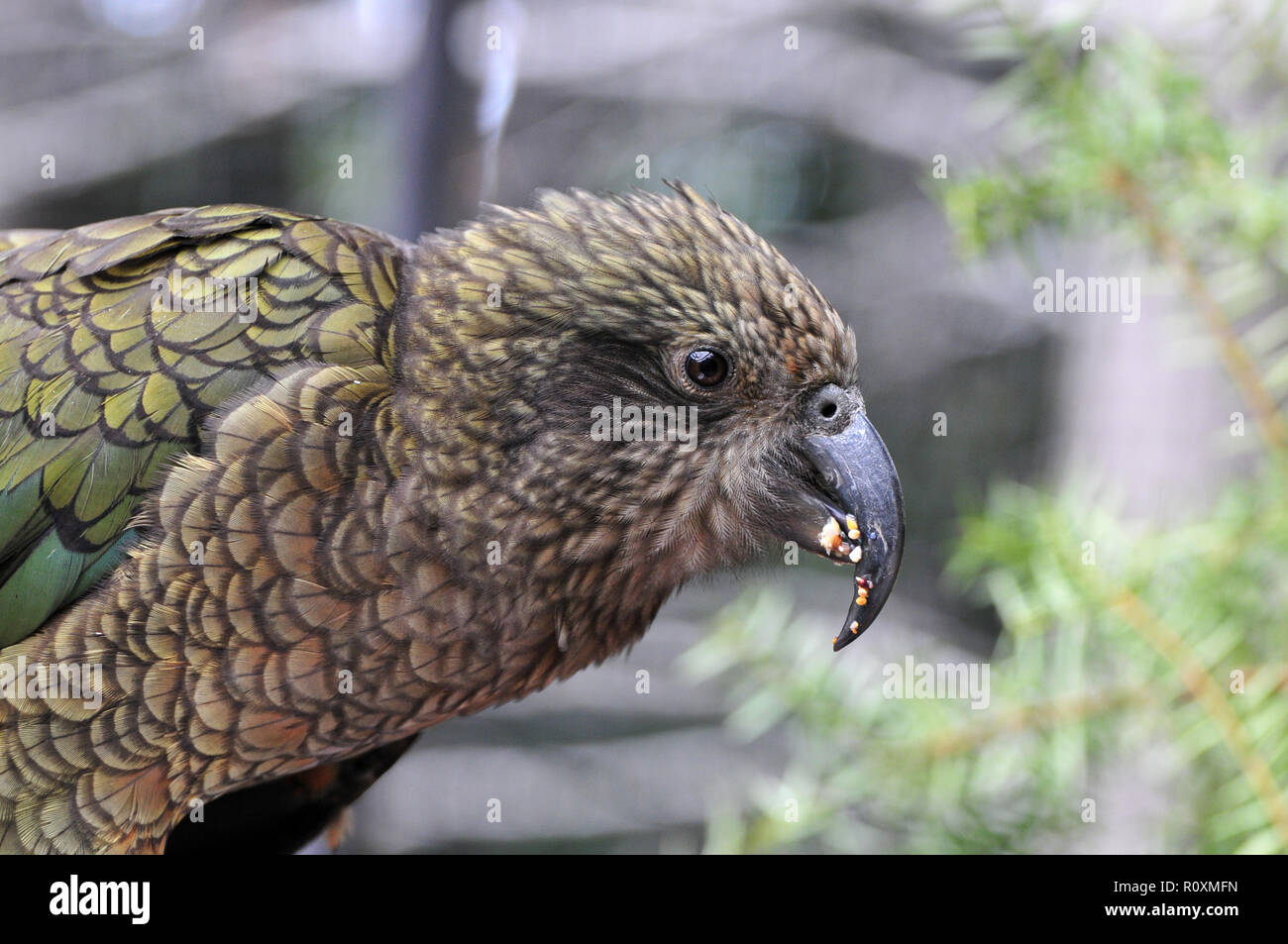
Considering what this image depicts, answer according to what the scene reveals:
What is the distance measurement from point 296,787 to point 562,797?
3199mm

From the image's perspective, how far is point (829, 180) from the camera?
458cm

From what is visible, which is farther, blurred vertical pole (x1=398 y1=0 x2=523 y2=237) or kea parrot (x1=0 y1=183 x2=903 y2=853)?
blurred vertical pole (x1=398 y1=0 x2=523 y2=237)

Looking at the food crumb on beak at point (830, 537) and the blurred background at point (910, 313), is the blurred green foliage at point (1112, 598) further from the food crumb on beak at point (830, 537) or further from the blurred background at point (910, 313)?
the food crumb on beak at point (830, 537)

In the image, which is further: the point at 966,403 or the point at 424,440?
the point at 966,403

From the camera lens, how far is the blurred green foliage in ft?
5.11

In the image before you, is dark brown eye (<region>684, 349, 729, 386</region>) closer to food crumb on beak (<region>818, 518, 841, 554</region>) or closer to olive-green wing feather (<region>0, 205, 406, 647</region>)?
food crumb on beak (<region>818, 518, 841, 554</region>)

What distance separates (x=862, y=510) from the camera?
4.91ft

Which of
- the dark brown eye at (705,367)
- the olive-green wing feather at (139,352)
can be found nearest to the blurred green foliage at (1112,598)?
the dark brown eye at (705,367)

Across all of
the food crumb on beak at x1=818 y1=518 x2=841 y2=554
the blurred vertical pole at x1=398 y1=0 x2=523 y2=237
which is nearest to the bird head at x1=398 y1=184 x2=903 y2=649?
the food crumb on beak at x1=818 y1=518 x2=841 y2=554

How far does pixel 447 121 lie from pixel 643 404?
644 mm

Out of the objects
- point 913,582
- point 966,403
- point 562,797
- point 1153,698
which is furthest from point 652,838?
point 1153,698

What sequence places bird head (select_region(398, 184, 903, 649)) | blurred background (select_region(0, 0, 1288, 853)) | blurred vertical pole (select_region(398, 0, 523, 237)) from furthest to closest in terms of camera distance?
1. blurred vertical pole (select_region(398, 0, 523, 237))
2. blurred background (select_region(0, 0, 1288, 853))
3. bird head (select_region(398, 184, 903, 649))
